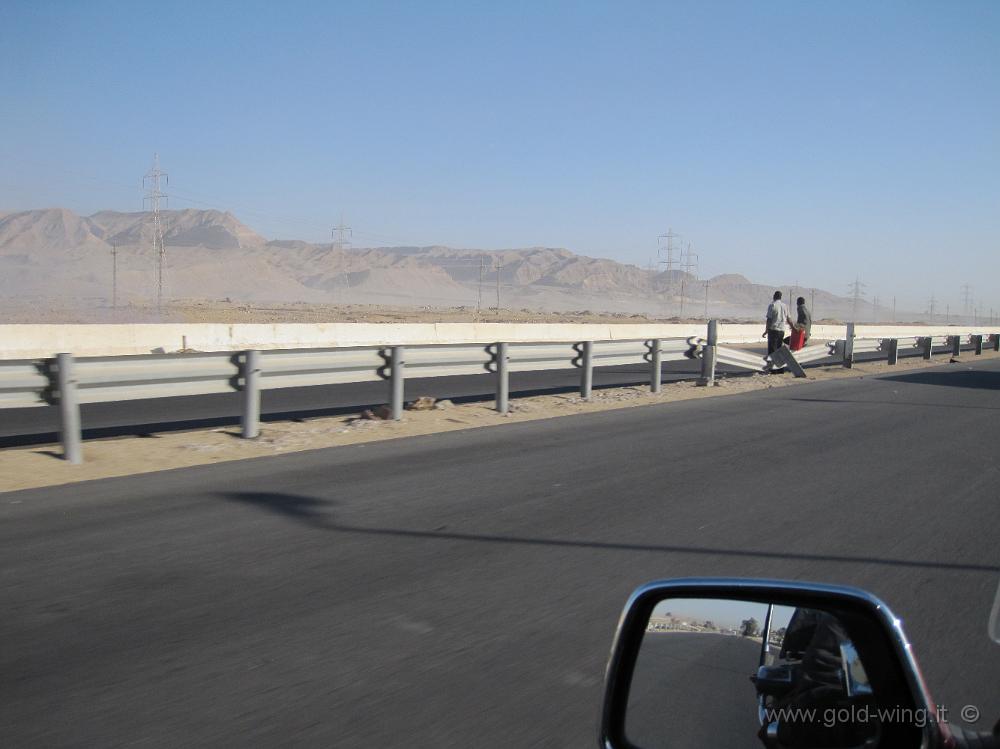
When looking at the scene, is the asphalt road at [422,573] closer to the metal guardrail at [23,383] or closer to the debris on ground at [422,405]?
the metal guardrail at [23,383]

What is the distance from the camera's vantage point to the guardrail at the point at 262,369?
9.20 metres

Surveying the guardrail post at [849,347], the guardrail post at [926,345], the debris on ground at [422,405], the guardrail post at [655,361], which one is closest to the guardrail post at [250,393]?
the debris on ground at [422,405]

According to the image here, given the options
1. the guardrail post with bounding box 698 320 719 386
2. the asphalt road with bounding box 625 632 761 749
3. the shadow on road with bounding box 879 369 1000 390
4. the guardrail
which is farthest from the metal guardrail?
the shadow on road with bounding box 879 369 1000 390

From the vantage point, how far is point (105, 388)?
9.66 m

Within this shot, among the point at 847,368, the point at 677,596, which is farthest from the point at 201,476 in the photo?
the point at 847,368

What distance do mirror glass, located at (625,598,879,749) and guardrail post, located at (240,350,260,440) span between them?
29.3 ft

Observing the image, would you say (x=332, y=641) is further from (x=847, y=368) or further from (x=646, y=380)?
(x=847, y=368)

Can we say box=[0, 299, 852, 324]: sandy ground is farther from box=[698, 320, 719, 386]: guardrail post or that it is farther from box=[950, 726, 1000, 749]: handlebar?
box=[950, 726, 1000, 749]: handlebar

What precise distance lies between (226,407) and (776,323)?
13362 millimetres

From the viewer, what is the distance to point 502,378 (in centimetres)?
1405

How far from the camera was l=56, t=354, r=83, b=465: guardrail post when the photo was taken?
9.09 m

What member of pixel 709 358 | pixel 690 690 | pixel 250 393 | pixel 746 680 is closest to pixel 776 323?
pixel 709 358

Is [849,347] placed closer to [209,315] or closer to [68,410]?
[68,410]

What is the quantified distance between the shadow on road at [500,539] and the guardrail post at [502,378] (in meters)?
6.39
